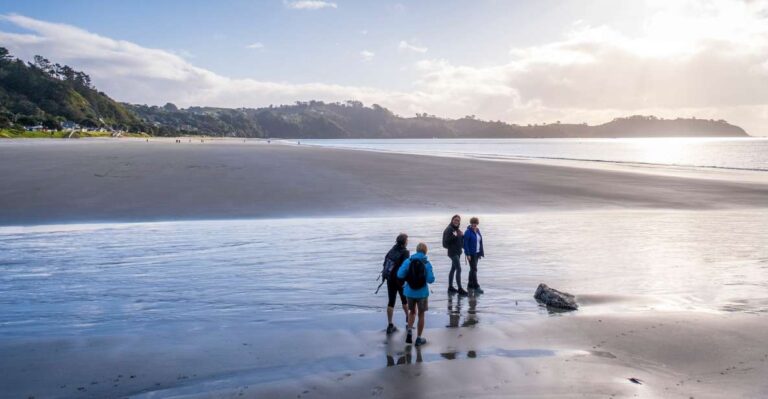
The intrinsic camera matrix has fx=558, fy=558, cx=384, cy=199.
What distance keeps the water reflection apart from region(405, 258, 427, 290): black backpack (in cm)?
129

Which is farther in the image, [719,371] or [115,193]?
[115,193]

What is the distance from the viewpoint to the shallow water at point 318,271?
A: 1095cm

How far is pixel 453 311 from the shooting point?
11.4m

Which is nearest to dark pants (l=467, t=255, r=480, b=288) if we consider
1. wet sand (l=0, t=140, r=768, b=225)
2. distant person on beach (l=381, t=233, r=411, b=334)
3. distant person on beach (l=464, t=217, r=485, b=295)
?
distant person on beach (l=464, t=217, r=485, b=295)

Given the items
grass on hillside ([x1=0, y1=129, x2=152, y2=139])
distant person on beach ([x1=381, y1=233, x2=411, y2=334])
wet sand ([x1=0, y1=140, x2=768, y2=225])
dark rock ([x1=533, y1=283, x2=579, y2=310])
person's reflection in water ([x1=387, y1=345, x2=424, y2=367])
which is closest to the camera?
person's reflection in water ([x1=387, y1=345, x2=424, y2=367])

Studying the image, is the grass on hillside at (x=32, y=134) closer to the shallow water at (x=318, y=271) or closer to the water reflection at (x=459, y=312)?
the shallow water at (x=318, y=271)

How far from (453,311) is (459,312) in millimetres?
149

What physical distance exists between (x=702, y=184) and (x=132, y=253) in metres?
41.2

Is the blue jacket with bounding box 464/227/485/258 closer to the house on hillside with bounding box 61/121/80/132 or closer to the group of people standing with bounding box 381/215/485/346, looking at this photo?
the group of people standing with bounding box 381/215/485/346

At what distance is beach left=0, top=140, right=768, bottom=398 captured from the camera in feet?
25.5

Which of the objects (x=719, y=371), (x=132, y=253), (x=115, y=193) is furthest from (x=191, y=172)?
(x=719, y=371)

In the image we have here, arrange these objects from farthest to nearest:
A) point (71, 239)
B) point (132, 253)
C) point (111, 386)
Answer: point (71, 239) < point (132, 253) < point (111, 386)

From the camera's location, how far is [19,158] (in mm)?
43938

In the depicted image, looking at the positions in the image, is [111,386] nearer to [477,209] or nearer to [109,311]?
[109,311]
